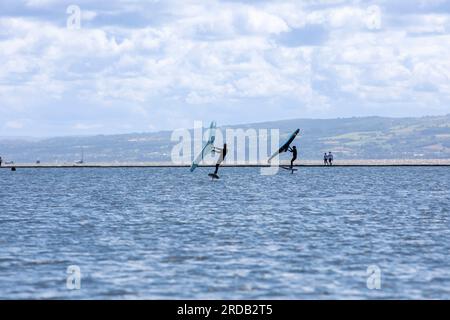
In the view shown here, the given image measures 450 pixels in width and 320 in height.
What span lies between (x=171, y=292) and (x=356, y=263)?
11.5 meters

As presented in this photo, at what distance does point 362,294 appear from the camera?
1459 inches

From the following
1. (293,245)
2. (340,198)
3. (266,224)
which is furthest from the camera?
(340,198)

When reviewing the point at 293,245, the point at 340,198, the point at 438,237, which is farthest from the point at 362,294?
the point at 340,198

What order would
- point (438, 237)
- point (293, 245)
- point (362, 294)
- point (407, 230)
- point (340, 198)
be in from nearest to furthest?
point (362, 294) → point (293, 245) → point (438, 237) → point (407, 230) → point (340, 198)

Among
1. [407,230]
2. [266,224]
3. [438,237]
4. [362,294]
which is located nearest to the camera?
[362,294]

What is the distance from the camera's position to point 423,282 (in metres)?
39.7

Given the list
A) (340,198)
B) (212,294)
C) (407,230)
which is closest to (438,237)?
(407,230)

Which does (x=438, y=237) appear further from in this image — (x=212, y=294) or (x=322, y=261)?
(x=212, y=294)
